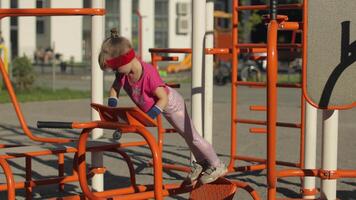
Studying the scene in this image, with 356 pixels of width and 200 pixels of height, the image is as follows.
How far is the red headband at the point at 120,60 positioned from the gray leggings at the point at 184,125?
478 mm

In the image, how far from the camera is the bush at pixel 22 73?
19508 millimetres

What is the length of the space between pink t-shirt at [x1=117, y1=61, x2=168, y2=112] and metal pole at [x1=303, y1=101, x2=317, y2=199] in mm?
2249

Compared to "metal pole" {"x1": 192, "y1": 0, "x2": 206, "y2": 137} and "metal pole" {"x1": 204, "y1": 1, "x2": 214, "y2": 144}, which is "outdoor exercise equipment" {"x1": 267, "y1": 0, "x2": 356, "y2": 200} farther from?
"metal pole" {"x1": 204, "y1": 1, "x2": 214, "y2": 144}

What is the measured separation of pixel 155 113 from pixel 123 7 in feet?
155

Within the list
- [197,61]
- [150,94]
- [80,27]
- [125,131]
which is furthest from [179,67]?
[125,131]

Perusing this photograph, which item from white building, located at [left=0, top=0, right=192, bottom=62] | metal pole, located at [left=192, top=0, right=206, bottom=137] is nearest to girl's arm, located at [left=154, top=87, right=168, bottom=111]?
metal pole, located at [left=192, top=0, right=206, bottom=137]

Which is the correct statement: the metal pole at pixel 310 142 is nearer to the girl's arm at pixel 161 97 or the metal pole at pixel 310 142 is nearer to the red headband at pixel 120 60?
the girl's arm at pixel 161 97

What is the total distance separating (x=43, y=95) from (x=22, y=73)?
733 millimetres

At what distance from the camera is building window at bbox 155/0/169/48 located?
54312 millimetres

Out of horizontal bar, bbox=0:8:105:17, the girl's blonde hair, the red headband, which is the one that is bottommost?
the red headband

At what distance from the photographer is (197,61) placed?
313 inches

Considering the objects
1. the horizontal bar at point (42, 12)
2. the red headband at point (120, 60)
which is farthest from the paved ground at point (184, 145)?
the red headband at point (120, 60)

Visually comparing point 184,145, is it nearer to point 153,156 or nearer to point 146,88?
point 146,88

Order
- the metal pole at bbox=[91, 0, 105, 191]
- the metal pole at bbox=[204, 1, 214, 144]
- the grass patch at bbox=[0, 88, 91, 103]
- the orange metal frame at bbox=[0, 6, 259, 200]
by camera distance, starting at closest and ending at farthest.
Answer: the orange metal frame at bbox=[0, 6, 259, 200] → the metal pole at bbox=[91, 0, 105, 191] → the metal pole at bbox=[204, 1, 214, 144] → the grass patch at bbox=[0, 88, 91, 103]
